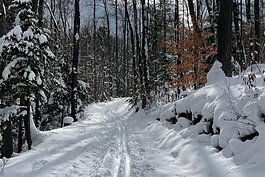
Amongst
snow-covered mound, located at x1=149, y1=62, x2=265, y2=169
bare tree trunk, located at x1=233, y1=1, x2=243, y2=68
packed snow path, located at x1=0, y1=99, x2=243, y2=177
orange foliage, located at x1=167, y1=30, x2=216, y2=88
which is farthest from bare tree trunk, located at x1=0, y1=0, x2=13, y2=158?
bare tree trunk, located at x1=233, y1=1, x2=243, y2=68

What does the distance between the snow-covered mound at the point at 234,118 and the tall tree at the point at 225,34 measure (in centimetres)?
135

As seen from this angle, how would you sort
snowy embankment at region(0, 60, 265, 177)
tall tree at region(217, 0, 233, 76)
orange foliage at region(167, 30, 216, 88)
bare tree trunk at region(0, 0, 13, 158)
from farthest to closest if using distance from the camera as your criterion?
1. orange foliage at region(167, 30, 216, 88)
2. bare tree trunk at region(0, 0, 13, 158)
3. tall tree at region(217, 0, 233, 76)
4. snowy embankment at region(0, 60, 265, 177)

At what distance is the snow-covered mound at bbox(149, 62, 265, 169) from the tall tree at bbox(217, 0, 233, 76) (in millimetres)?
1352

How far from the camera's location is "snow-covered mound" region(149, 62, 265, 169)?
→ 611 cm

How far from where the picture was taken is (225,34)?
11789 millimetres

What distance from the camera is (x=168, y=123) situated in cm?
1329

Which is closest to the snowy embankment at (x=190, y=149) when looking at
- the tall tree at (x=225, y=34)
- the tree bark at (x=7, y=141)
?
the tall tree at (x=225, y=34)

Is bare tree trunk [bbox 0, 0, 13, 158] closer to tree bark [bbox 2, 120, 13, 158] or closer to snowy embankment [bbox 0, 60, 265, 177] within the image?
tree bark [bbox 2, 120, 13, 158]

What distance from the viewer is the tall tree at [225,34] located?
1170 cm

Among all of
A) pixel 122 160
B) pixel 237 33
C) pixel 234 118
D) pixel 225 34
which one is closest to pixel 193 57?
pixel 225 34

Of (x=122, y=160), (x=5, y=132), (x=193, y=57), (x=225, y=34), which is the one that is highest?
(x=225, y=34)

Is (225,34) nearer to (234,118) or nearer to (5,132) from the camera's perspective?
(234,118)

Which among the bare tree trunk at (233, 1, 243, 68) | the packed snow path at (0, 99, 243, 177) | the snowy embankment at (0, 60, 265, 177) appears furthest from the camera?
the bare tree trunk at (233, 1, 243, 68)

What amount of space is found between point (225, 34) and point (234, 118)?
5.41 meters
